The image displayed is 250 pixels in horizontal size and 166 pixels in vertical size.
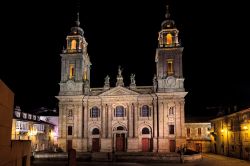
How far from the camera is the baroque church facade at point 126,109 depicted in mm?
56438

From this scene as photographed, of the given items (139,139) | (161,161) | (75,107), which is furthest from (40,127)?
(161,161)

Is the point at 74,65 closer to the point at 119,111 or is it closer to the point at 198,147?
the point at 119,111

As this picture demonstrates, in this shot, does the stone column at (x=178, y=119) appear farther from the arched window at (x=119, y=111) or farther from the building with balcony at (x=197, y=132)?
the building with balcony at (x=197, y=132)

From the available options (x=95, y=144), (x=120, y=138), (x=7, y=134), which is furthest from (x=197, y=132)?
(x=7, y=134)

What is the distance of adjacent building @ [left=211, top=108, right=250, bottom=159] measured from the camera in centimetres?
4475

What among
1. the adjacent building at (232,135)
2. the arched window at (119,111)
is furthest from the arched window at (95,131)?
the adjacent building at (232,135)

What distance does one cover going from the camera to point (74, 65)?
201 feet

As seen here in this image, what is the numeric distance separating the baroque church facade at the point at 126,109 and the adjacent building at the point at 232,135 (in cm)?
824

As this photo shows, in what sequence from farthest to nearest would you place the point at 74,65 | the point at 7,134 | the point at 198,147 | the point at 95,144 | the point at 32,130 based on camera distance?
the point at 198,147, the point at 74,65, the point at 95,144, the point at 32,130, the point at 7,134

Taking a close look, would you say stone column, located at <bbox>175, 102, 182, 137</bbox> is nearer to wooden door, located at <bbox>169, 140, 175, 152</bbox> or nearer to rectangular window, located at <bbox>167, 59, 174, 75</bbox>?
wooden door, located at <bbox>169, 140, 175, 152</bbox>

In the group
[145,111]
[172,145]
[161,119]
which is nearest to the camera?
[172,145]

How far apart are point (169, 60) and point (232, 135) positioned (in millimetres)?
17818

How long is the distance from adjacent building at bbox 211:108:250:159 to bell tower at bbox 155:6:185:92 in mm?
10665

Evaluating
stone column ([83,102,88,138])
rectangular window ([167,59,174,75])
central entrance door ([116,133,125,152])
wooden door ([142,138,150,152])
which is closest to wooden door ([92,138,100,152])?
stone column ([83,102,88,138])
